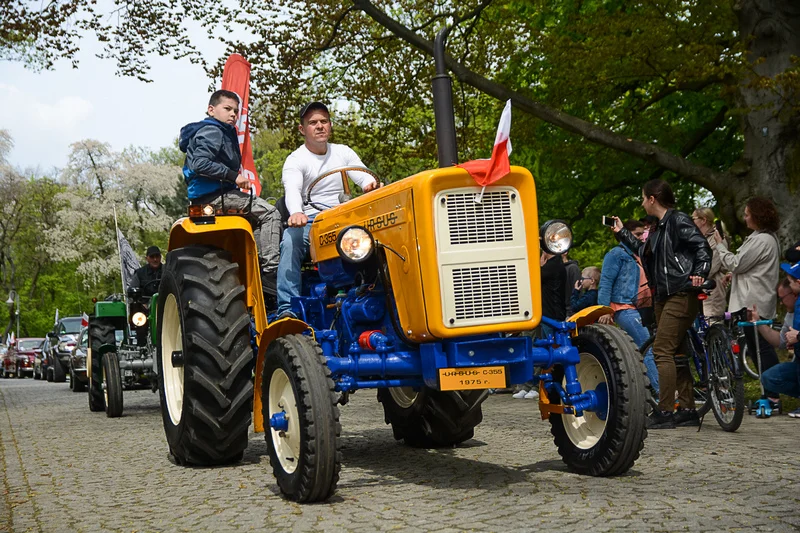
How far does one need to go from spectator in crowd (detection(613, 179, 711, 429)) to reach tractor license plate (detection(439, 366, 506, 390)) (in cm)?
322

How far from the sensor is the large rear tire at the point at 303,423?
565 cm

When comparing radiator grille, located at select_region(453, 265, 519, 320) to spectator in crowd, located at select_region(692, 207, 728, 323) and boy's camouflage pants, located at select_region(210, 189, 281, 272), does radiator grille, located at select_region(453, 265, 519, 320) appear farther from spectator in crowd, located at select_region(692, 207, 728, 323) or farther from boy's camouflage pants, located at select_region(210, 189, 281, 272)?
→ spectator in crowd, located at select_region(692, 207, 728, 323)

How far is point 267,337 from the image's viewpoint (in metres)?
6.41

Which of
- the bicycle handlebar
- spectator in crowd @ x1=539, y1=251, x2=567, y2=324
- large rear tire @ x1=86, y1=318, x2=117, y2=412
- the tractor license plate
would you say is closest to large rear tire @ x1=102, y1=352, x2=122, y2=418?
large rear tire @ x1=86, y1=318, x2=117, y2=412

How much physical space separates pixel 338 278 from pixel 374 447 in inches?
76.2

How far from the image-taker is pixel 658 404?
29.9 ft

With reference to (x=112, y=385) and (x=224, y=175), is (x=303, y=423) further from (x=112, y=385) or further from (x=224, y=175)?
(x=112, y=385)

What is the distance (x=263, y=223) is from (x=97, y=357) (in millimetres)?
7242

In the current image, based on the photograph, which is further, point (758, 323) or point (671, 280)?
point (758, 323)

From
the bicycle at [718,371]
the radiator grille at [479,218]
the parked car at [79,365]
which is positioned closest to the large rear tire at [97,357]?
the parked car at [79,365]

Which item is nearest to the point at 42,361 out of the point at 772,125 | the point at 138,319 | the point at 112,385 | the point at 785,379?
the point at 138,319

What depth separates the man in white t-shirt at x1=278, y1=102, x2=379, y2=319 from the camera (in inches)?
289

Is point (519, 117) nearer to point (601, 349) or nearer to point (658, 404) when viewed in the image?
point (658, 404)

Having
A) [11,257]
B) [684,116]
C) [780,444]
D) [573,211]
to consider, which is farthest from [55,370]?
[11,257]
